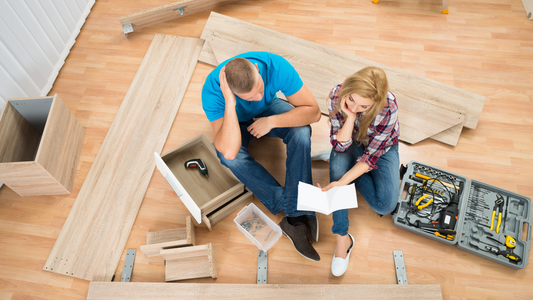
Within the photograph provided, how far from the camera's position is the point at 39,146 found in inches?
78.0

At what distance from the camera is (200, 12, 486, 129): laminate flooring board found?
7.60ft

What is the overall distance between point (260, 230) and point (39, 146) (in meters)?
1.38

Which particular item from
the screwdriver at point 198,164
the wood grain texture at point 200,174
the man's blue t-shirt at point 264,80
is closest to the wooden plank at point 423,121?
the man's blue t-shirt at point 264,80

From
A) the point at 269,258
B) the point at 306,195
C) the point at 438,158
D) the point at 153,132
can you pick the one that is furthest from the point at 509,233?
the point at 153,132

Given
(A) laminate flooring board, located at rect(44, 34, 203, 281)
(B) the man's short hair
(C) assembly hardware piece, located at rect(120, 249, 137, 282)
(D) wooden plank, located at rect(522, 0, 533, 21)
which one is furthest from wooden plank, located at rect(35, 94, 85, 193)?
(D) wooden plank, located at rect(522, 0, 533, 21)

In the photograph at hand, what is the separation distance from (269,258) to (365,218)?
24.7 inches

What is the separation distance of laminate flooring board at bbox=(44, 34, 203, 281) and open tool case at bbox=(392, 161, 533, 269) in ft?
5.44

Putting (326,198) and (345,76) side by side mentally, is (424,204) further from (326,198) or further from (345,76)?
(345,76)

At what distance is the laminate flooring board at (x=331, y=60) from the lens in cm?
232

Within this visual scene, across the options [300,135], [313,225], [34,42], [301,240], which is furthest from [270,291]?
[34,42]

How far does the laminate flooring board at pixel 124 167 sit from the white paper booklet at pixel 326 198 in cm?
108

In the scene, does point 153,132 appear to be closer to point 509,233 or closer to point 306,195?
point 306,195

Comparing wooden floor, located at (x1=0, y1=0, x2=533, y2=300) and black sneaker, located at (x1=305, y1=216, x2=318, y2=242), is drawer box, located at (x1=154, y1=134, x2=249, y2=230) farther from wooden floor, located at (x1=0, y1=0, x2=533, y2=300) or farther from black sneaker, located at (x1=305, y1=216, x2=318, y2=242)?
black sneaker, located at (x1=305, y1=216, x2=318, y2=242)

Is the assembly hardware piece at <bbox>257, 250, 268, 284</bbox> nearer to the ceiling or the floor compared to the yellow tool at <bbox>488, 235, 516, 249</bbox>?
nearer to the ceiling
